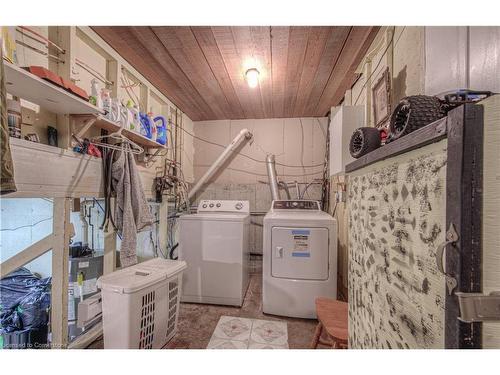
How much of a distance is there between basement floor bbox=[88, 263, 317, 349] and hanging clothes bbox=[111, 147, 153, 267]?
82 centimetres

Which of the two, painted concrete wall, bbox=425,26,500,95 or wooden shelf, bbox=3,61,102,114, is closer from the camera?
painted concrete wall, bbox=425,26,500,95

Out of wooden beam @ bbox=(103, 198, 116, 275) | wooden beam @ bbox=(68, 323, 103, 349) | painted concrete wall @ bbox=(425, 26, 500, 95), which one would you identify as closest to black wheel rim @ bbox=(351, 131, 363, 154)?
painted concrete wall @ bbox=(425, 26, 500, 95)

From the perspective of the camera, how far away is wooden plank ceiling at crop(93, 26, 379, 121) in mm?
1657

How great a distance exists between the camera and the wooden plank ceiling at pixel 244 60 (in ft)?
5.44

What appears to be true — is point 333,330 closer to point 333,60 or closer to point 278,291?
point 278,291

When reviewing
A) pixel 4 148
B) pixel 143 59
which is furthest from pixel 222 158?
pixel 4 148

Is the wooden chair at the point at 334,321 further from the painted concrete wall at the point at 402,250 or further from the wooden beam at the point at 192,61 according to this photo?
the wooden beam at the point at 192,61

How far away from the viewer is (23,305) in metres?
Answer: 1.57

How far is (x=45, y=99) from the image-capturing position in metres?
1.21

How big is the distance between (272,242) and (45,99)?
209 cm

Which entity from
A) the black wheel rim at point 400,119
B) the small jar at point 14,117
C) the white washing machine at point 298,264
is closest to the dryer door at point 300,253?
the white washing machine at point 298,264

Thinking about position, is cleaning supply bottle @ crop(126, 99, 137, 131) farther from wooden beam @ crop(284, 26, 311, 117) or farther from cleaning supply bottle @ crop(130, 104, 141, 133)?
wooden beam @ crop(284, 26, 311, 117)

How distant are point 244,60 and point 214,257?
2118mm

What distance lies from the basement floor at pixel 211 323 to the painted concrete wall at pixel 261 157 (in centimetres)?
113
